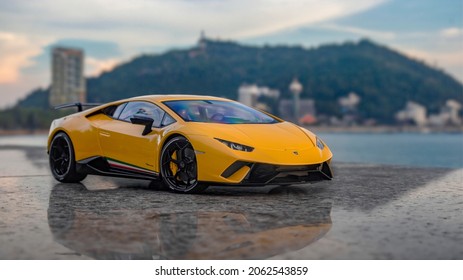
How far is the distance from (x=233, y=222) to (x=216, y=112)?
2.71 meters

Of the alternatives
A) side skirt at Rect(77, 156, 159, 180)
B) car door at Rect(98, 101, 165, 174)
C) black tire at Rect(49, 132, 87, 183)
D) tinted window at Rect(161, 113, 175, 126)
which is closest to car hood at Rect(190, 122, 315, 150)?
tinted window at Rect(161, 113, 175, 126)

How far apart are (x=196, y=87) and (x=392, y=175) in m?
137

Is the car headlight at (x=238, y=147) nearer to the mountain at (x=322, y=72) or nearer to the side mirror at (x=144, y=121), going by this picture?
the side mirror at (x=144, y=121)

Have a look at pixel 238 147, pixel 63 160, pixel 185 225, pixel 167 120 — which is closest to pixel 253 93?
pixel 63 160

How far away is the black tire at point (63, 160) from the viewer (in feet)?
28.4

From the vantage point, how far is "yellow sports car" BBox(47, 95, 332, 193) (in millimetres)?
A: 6746

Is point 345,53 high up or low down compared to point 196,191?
up

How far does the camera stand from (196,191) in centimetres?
710

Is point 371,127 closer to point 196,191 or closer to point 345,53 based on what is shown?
point 345,53

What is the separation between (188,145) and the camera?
706 centimetres

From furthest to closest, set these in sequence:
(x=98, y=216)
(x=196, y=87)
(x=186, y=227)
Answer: (x=196, y=87) < (x=98, y=216) < (x=186, y=227)

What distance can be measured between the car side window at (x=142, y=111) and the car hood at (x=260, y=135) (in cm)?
69

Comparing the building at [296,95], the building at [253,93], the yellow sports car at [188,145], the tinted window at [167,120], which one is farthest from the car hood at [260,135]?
the building at [296,95]

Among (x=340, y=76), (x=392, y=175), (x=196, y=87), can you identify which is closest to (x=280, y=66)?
(x=340, y=76)
